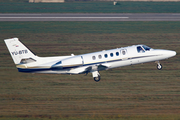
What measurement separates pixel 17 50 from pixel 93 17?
36.8 metres

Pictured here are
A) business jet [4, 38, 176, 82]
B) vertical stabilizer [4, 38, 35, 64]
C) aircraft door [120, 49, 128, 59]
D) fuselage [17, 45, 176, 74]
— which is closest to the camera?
vertical stabilizer [4, 38, 35, 64]

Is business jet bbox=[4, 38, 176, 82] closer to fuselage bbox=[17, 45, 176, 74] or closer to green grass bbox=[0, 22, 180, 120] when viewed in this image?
fuselage bbox=[17, 45, 176, 74]

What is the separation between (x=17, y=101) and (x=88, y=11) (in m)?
47.7

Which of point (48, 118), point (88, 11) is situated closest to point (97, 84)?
point (48, 118)

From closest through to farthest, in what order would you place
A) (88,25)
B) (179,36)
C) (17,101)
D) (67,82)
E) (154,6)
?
(17,101), (67,82), (179,36), (88,25), (154,6)

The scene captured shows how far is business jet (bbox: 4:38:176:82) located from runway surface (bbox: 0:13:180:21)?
3215 cm

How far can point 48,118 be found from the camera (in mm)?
19484

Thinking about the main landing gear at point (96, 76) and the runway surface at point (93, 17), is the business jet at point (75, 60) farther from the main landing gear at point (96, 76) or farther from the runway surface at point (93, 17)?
the runway surface at point (93, 17)

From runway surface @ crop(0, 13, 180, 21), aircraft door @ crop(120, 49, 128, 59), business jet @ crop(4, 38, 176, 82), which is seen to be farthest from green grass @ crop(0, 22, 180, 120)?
runway surface @ crop(0, 13, 180, 21)

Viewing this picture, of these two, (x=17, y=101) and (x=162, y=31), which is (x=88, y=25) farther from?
(x=17, y=101)

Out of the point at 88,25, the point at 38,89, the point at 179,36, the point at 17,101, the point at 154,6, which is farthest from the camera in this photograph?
the point at 154,6

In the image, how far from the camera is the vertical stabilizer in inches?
948

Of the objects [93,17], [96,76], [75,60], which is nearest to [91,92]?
[96,76]

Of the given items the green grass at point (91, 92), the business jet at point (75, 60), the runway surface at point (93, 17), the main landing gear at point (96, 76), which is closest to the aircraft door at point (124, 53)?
the business jet at point (75, 60)
